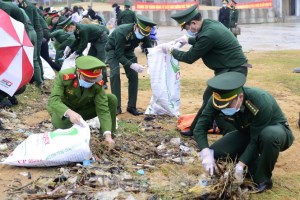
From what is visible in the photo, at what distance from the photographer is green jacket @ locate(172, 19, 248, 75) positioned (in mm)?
5270

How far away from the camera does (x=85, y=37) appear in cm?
827

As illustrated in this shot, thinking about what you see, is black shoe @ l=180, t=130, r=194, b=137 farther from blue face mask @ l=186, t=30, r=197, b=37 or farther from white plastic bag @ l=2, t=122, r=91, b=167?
white plastic bag @ l=2, t=122, r=91, b=167

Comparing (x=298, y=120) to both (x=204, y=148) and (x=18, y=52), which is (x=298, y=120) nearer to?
(x=204, y=148)

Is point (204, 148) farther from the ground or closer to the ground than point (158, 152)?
farther from the ground

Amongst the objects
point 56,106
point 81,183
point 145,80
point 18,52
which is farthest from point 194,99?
point 81,183

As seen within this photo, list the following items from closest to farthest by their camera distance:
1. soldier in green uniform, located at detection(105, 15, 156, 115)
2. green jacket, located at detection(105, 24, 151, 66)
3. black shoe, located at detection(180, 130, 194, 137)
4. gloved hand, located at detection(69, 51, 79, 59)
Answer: black shoe, located at detection(180, 130, 194, 137) → soldier in green uniform, located at detection(105, 15, 156, 115) → green jacket, located at detection(105, 24, 151, 66) → gloved hand, located at detection(69, 51, 79, 59)

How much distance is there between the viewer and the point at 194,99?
837cm

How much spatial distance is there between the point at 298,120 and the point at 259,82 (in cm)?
338

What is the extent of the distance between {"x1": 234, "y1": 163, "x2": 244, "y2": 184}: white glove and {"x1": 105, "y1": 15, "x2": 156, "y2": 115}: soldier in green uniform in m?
2.83

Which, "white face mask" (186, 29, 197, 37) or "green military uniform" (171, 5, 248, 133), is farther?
"white face mask" (186, 29, 197, 37)

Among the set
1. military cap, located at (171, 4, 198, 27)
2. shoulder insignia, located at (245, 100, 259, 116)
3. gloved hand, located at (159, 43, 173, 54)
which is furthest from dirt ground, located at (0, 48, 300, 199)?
military cap, located at (171, 4, 198, 27)

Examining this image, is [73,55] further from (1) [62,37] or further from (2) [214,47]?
(2) [214,47]

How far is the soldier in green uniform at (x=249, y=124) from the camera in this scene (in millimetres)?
3820

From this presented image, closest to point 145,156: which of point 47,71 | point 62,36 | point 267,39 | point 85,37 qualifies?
point 85,37
